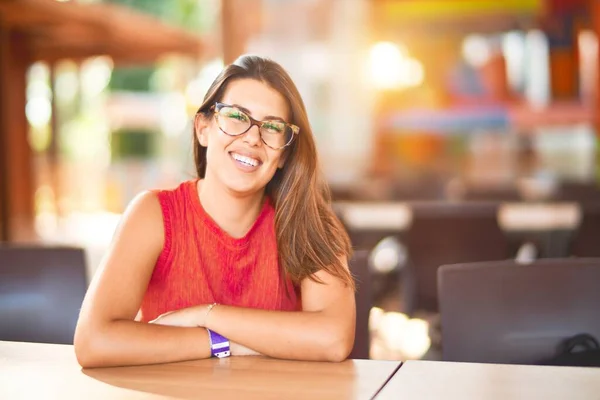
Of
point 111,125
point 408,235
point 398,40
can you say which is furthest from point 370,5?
point 111,125

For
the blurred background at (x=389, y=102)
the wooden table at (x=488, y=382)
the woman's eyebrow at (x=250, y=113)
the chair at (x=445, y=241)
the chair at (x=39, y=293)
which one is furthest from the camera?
the blurred background at (x=389, y=102)

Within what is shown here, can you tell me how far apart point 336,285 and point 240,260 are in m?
0.28

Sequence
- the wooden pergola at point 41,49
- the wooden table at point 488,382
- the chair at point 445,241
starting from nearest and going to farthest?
the wooden table at point 488,382
the chair at point 445,241
the wooden pergola at point 41,49

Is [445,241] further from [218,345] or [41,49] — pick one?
[41,49]

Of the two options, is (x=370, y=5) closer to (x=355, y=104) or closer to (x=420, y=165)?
(x=355, y=104)

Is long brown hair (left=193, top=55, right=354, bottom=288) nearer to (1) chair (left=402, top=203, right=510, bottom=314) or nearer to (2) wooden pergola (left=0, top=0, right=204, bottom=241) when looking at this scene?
(1) chair (left=402, top=203, right=510, bottom=314)

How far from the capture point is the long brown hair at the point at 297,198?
1.92 metres

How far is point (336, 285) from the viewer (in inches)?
73.5

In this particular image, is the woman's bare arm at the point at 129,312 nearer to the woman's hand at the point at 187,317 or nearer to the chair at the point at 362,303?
the woman's hand at the point at 187,317

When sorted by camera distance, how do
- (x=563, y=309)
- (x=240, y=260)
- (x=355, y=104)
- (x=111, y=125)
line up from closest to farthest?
(x=563, y=309) → (x=240, y=260) → (x=355, y=104) → (x=111, y=125)

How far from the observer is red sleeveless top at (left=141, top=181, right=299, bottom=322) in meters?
1.92

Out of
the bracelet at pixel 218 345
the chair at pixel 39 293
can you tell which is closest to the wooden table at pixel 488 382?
the bracelet at pixel 218 345

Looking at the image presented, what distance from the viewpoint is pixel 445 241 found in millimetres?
3973

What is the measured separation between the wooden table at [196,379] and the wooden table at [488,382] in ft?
0.17
